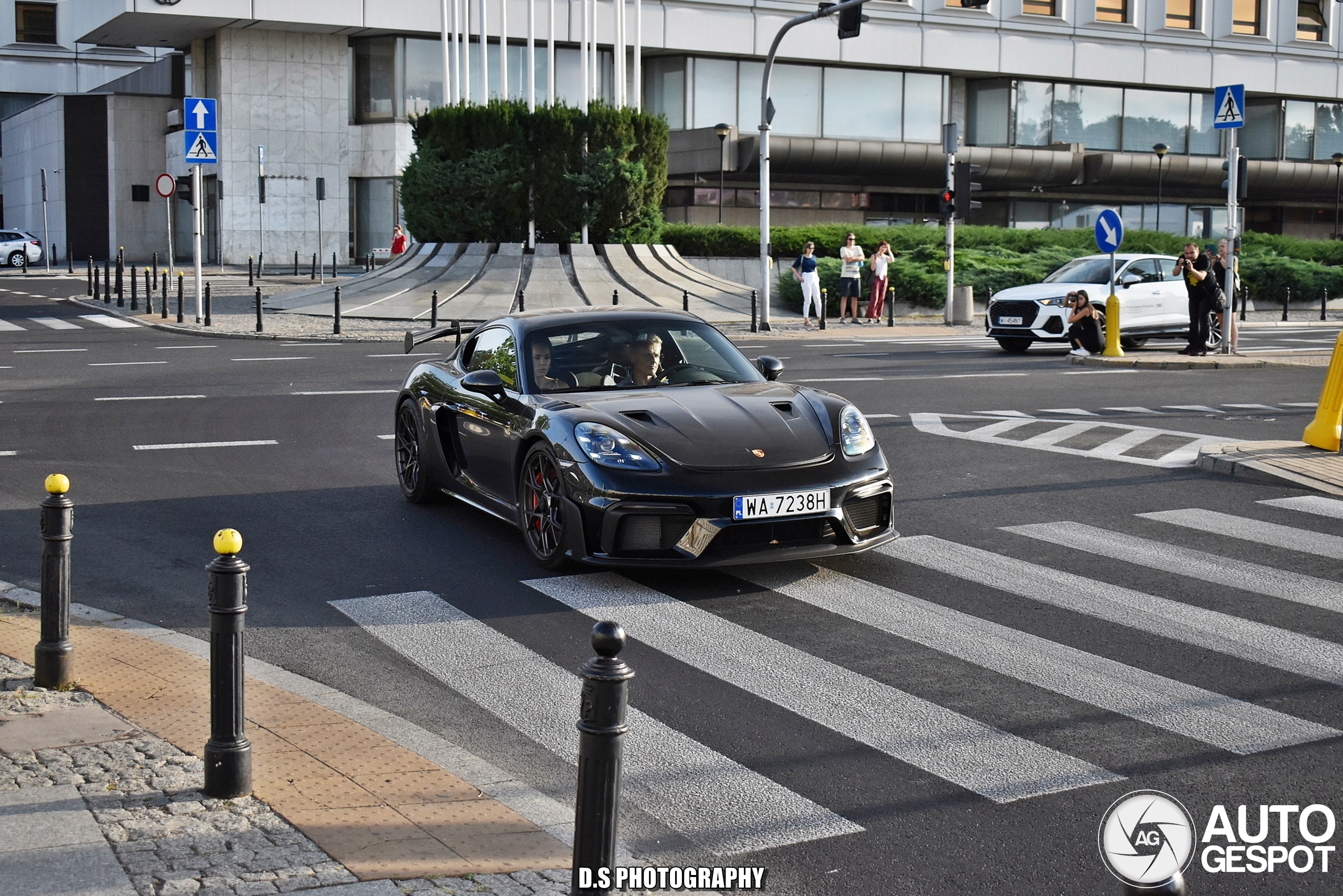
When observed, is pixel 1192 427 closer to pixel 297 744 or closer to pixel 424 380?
pixel 424 380

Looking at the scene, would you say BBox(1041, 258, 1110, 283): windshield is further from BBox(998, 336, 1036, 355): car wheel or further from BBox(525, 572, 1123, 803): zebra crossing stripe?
BBox(525, 572, 1123, 803): zebra crossing stripe

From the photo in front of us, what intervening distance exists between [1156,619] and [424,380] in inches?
207

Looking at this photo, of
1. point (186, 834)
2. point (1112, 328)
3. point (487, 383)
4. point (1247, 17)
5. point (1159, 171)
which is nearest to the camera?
point (186, 834)

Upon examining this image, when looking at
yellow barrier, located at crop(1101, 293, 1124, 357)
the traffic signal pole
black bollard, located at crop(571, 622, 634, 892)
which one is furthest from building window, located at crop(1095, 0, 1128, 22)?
black bollard, located at crop(571, 622, 634, 892)

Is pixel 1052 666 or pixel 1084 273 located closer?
pixel 1052 666

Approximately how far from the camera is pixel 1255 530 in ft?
30.5

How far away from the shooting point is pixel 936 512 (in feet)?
32.8

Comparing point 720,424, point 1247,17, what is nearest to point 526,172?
point 720,424

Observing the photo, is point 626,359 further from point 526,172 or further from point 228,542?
point 526,172

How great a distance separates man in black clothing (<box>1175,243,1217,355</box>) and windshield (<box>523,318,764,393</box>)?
16109mm

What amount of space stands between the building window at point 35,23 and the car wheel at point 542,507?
245ft

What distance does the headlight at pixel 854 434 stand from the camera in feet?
27.0

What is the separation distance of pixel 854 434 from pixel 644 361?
4.89 feet

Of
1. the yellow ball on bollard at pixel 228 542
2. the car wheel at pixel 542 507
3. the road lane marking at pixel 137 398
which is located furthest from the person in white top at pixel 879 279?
the yellow ball on bollard at pixel 228 542
